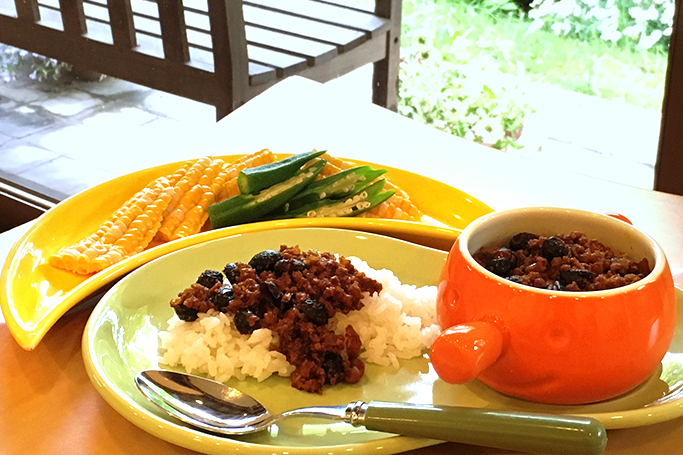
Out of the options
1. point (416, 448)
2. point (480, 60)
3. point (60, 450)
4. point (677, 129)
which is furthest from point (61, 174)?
point (416, 448)

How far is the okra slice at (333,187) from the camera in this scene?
1.09 metres

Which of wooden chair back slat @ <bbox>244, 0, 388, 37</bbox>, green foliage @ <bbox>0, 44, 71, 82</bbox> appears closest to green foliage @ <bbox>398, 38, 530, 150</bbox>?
wooden chair back slat @ <bbox>244, 0, 388, 37</bbox>

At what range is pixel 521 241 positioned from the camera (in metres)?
0.74

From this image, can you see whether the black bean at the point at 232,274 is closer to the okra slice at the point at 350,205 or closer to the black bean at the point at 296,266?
the black bean at the point at 296,266

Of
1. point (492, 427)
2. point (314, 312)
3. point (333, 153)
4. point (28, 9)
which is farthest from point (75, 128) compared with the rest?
point (492, 427)

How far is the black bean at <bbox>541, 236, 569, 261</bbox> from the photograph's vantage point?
703mm

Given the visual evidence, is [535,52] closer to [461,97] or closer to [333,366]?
[461,97]

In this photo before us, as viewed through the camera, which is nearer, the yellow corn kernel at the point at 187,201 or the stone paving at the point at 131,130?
the yellow corn kernel at the point at 187,201

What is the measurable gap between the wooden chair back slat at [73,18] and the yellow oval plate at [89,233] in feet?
5.13

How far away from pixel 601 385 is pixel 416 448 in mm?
169

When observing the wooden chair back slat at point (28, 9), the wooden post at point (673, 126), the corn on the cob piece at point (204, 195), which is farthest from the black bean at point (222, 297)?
the wooden chair back slat at point (28, 9)

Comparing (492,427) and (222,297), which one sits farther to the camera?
(222,297)

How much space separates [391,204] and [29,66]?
2170 millimetres

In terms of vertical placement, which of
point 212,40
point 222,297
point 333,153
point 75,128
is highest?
point 222,297
